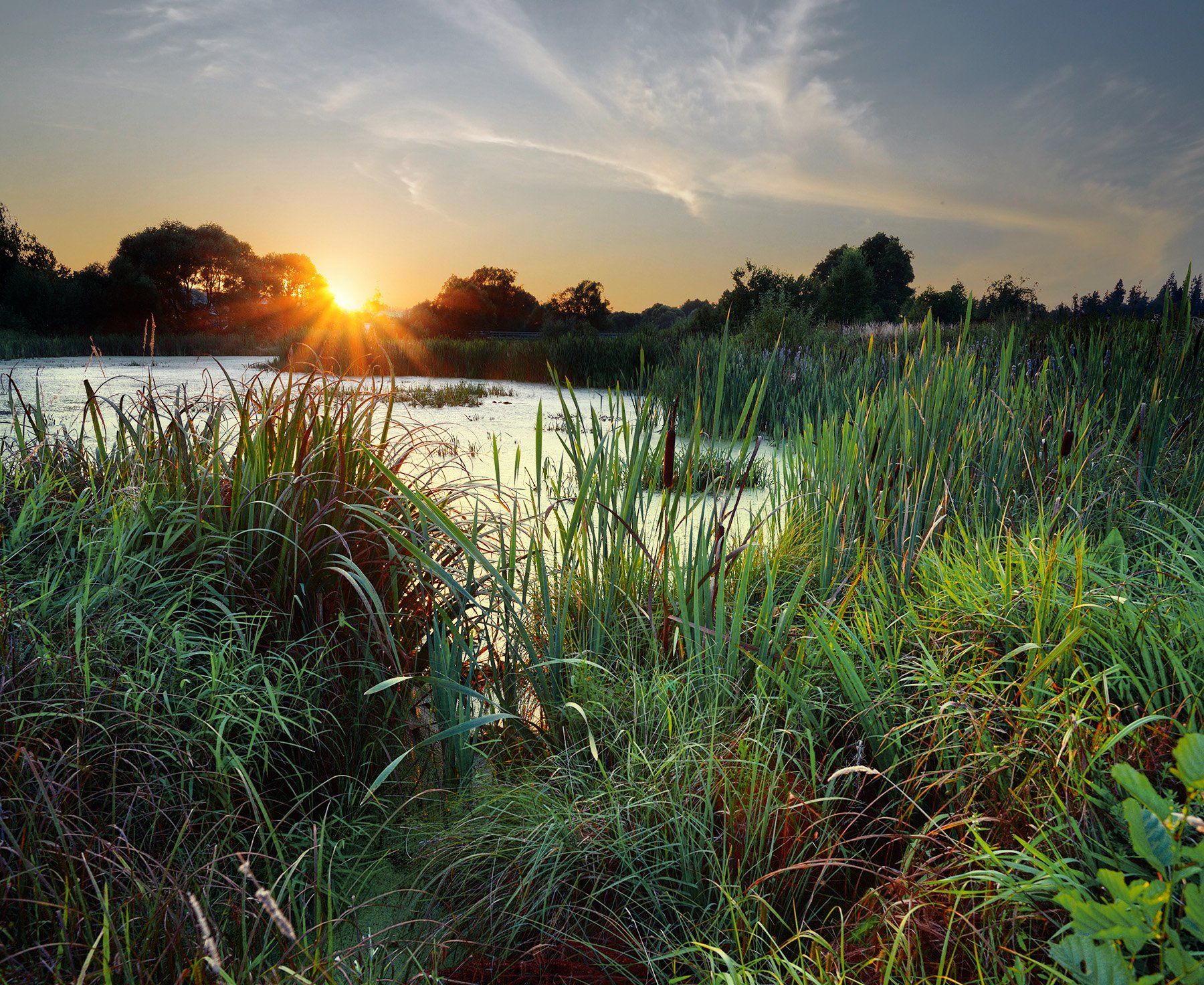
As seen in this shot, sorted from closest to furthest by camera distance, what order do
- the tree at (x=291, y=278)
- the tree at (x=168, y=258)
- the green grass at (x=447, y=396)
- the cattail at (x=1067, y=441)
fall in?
the cattail at (x=1067, y=441)
the green grass at (x=447, y=396)
the tree at (x=168, y=258)
the tree at (x=291, y=278)

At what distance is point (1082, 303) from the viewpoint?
8453 mm

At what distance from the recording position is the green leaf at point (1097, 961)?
58 cm

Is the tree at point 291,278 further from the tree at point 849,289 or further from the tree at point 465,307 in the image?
the tree at point 849,289

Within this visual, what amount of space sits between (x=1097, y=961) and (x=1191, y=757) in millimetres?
193

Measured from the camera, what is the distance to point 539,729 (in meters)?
1.47

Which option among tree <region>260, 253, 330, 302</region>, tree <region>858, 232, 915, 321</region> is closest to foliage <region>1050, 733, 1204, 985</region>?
tree <region>260, 253, 330, 302</region>

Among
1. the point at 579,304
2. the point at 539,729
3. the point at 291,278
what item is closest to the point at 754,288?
the point at 579,304

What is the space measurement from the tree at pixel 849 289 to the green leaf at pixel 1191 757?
3571 centimetres

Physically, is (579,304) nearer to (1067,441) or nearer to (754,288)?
(754,288)

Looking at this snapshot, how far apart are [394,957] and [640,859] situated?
39 cm

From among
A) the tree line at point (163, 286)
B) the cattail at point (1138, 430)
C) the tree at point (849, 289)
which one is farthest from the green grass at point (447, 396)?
the tree at point (849, 289)

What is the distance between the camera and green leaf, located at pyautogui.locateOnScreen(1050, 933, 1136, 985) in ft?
1.90

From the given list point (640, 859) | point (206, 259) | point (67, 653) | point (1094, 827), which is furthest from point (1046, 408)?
point (206, 259)

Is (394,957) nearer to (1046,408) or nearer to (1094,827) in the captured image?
(1094,827)
